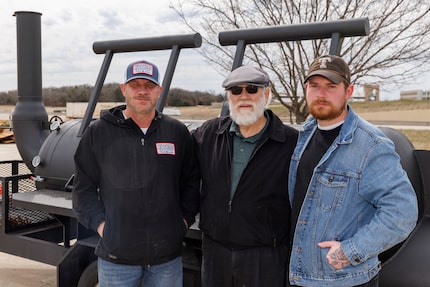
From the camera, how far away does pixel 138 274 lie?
258cm

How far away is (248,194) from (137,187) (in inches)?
22.6

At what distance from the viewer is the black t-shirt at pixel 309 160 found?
211cm

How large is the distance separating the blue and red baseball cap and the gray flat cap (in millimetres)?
395

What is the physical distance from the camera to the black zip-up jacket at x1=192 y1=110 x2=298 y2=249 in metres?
2.36

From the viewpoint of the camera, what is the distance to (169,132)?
262 cm

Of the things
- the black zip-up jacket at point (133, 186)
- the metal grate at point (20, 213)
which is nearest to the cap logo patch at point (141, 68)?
the black zip-up jacket at point (133, 186)

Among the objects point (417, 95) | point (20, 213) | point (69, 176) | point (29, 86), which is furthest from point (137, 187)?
point (417, 95)

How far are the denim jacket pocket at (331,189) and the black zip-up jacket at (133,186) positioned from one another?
2.81ft

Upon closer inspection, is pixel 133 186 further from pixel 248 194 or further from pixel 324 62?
pixel 324 62

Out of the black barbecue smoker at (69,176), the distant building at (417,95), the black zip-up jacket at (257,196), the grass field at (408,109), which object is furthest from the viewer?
the distant building at (417,95)

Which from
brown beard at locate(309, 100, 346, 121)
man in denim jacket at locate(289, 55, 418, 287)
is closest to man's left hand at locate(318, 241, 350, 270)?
man in denim jacket at locate(289, 55, 418, 287)

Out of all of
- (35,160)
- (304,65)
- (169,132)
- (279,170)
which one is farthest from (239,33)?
(304,65)

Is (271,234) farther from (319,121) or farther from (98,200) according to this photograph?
(98,200)

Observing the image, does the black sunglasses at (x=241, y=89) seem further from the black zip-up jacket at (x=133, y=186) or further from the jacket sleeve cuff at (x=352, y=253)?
the jacket sleeve cuff at (x=352, y=253)
